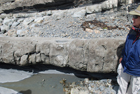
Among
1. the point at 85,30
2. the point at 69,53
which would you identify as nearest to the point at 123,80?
the point at 69,53

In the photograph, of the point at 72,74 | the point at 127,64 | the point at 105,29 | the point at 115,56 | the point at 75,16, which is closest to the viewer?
the point at 127,64

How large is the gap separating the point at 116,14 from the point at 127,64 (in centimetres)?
402

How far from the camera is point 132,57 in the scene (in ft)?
4.84

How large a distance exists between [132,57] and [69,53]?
1.42 m

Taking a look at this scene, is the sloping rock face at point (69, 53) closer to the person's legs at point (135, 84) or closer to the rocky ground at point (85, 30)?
the rocky ground at point (85, 30)

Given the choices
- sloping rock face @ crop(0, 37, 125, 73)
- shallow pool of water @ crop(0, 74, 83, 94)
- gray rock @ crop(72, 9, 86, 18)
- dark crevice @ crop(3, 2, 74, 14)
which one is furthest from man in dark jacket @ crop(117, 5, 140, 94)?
dark crevice @ crop(3, 2, 74, 14)

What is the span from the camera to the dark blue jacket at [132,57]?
1.43m

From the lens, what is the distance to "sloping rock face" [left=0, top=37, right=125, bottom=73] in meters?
2.32

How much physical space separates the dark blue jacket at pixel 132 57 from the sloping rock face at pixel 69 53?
0.68 metres

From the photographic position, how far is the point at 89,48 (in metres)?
2.42

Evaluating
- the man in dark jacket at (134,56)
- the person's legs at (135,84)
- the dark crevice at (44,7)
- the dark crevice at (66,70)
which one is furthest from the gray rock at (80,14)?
the person's legs at (135,84)

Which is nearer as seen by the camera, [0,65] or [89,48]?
[89,48]

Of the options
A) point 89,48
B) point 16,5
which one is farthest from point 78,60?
point 16,5

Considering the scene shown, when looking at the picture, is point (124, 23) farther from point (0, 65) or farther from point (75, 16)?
point (0, 65)
